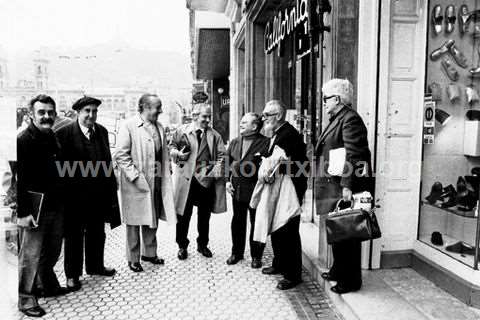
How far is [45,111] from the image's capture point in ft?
12.5

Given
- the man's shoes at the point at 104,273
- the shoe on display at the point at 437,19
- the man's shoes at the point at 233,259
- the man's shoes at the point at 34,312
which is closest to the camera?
the man's shoes at the point at 34,312

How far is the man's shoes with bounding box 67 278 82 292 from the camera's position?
4285 millimetres

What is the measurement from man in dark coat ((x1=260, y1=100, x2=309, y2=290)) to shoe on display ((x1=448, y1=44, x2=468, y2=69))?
5.34 feet

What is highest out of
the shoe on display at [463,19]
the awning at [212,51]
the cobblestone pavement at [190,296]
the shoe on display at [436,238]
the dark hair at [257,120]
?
the awning at [212,51]

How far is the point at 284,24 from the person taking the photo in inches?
276

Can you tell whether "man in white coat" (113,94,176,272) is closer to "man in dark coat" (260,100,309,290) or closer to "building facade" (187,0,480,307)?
"man in dark coat" (260,100,309,290)

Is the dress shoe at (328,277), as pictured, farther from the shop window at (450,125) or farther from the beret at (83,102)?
the beret at (83,102)

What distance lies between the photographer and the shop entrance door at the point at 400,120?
4148mm

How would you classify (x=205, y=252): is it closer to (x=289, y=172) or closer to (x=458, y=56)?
(x=289, y=172)

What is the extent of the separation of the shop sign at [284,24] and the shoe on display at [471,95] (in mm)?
2011

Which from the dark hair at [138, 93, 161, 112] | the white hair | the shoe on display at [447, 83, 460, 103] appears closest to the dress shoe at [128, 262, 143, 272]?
the dark hair at [138, 93, 161, 112]

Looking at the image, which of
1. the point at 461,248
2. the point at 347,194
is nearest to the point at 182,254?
the point at 347,194

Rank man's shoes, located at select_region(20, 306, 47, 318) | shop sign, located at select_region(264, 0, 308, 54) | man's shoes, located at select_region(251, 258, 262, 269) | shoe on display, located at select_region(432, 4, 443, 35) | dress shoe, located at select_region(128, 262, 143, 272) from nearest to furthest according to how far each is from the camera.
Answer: man's shoes, located at select_region(20, 306, 47, 318) → shoe on display, located at select_region(432, 4, 443, 35) → dress shoe, located at select_region(128, 262, 143, 272) → man's shoes, located at select_region(251, 258, 262, 269) → shop sign, located at select_region(264, 0, 308, 54)

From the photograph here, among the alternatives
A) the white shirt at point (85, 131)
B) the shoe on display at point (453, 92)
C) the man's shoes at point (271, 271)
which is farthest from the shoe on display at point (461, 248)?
the white shirt at point (85, 131)
